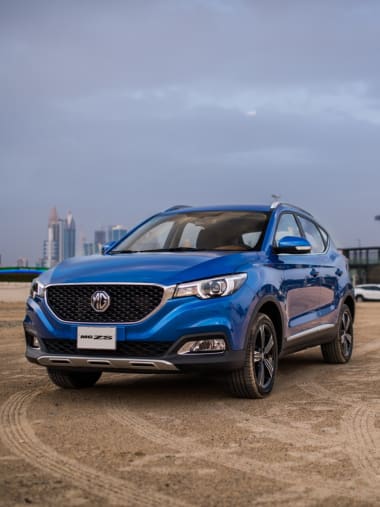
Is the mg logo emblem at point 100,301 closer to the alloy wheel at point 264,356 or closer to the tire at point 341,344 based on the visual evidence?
the alloy wheel at point 264,356

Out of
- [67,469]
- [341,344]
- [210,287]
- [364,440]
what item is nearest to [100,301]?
[210,287]

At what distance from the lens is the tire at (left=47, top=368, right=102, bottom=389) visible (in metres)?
7.09

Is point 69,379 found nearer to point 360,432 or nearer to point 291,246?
point 291,246

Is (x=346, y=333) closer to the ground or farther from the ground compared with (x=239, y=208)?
closer to the ground

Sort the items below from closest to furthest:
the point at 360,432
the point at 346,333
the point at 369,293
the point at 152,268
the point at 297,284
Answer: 1. the point at 360,432
2. the point at 152,268
3. the point at 297,284
4. the point at 346,333
5. the point at 369,293

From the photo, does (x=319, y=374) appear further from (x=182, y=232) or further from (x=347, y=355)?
(x=182, y=232)

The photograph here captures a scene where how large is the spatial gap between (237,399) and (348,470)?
243 cm

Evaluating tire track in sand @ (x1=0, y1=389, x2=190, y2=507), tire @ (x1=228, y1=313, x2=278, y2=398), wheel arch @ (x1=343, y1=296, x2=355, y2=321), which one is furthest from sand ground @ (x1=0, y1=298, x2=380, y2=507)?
wheel arch @ (x1=343, y1=296, x2=355, y2=321)

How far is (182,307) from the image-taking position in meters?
5.87

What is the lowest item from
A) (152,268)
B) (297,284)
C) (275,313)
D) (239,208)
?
(275,313)

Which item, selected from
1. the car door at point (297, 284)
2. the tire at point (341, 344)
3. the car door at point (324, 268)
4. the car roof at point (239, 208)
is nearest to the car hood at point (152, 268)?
the car door at point (297, 284)

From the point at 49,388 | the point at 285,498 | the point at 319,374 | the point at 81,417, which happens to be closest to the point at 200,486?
the point at 285,498

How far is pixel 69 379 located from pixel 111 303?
1444mm

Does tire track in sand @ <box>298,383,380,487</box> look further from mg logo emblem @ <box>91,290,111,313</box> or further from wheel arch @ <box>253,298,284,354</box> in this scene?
mg logo emblem @ <box>91,290,111,313</box>
